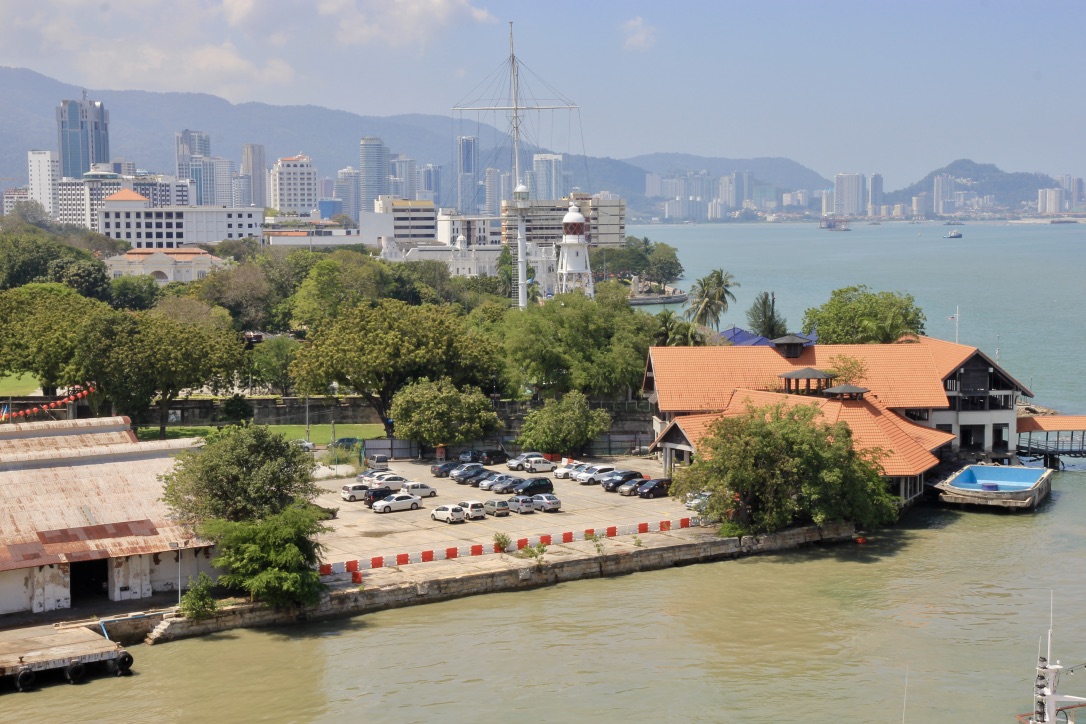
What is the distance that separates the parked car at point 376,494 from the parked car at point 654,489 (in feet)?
27.6

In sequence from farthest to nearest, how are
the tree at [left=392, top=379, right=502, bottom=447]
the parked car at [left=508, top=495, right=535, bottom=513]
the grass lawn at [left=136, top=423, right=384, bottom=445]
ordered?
the grass lawn at [left=136, top=423, right=384, bottom=445] → the tree at [left=392, top=379, right=502, bottom=447] → the parked car at [left=508, top=495, right=535, bottom=513]

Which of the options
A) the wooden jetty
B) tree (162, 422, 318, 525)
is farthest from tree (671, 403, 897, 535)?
the wooden jetty

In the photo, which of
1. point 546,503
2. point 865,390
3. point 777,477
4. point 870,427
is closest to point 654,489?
point 546,503

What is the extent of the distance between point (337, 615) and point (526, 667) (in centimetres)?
580

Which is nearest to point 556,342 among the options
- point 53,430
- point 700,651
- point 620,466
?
point 620,466

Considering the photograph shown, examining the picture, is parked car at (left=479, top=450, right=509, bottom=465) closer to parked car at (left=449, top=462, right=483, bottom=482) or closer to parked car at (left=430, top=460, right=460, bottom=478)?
parked car at (left=430, top=460, right=460, bottom=478)

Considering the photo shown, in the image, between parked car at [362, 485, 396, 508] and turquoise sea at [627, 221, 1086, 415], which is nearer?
parked car at [362, 485, 396, 508]

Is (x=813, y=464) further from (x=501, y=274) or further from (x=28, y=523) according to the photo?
(x=501, y=274)

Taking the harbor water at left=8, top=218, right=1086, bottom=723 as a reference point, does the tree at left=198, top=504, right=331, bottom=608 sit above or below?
above

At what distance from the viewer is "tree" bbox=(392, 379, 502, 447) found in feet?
160

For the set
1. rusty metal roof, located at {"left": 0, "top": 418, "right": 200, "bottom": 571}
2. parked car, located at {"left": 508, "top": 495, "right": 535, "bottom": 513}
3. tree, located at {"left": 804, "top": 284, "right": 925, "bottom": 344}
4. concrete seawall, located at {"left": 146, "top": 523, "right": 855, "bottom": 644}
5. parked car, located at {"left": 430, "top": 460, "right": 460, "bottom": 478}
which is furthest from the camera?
tree, located at {"left": 804, "top": 284, "right": 925, "bottom": 344}

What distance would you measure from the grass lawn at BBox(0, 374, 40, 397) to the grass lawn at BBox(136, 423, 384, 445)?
12.4 metres

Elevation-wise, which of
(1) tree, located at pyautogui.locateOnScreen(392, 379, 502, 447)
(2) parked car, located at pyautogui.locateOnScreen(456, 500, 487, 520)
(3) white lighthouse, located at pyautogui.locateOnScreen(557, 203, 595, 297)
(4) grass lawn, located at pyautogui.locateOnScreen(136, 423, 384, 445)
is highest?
(3) white lighthouse, located at pyautogui.locateOnScreen(557, 203, 595, 297)

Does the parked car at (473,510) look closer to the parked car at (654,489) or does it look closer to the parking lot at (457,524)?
the parking lot at (457,524)
